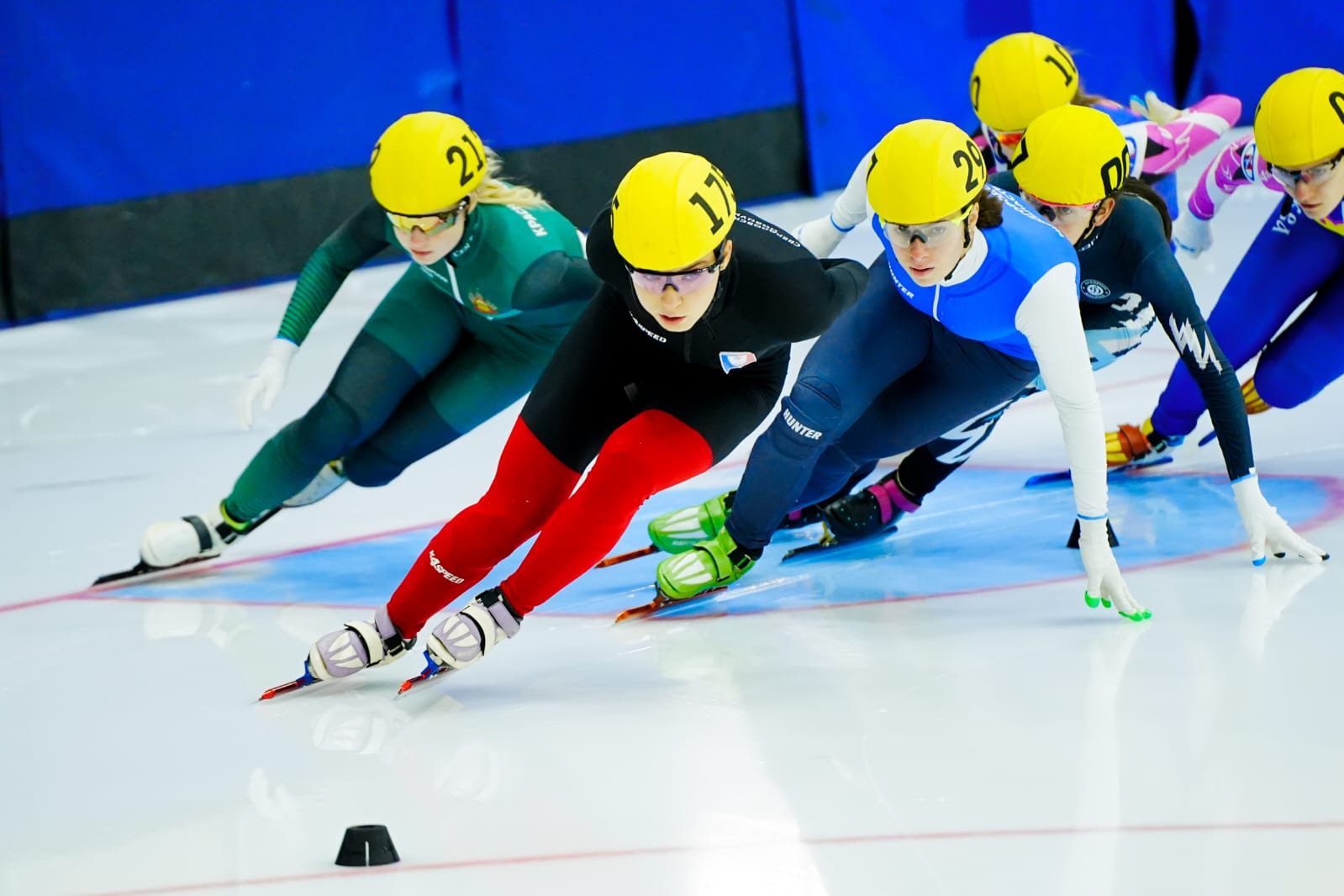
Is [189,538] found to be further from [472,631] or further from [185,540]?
[472,631]

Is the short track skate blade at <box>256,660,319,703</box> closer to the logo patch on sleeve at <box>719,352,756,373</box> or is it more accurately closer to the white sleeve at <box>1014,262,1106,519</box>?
the logo patch on sleeve at <box>719,352,756,373</box>

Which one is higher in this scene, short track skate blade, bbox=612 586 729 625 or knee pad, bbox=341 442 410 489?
knee pad, bbox=341 442 410 489

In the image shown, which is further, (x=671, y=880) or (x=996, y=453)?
(x=996, y=453)

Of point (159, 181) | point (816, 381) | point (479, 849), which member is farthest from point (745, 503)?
point (159, 181)

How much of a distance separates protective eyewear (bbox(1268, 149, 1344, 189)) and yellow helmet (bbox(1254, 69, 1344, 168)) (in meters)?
0.04

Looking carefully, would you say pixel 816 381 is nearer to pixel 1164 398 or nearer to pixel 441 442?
pixel 441 442

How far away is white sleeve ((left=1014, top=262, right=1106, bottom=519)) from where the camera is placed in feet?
10.7

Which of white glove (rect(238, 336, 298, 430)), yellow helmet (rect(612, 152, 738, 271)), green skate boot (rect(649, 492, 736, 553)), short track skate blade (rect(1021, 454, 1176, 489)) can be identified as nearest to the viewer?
yellow helmet (rect(612, 152, 738, 271))

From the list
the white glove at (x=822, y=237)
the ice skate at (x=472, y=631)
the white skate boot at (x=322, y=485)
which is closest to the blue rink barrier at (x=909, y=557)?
the white skate boot at (x=322, y=485)

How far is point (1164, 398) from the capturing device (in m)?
4.59

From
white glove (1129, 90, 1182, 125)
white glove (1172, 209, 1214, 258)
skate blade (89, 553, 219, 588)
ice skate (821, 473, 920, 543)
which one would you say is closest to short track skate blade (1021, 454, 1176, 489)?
ice skate (821, 473, 920, 543)

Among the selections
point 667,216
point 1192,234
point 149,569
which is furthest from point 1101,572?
point 149,569

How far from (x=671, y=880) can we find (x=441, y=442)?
6.60ft

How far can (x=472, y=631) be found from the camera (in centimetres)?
315
